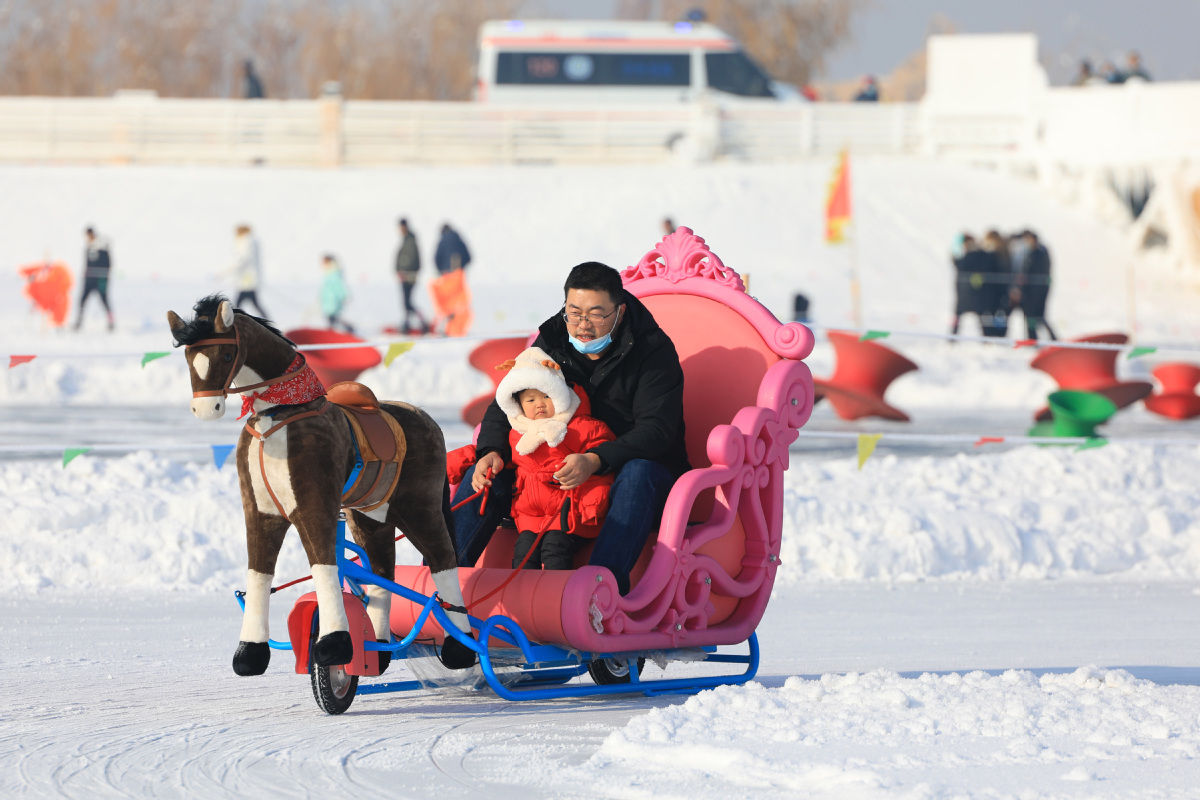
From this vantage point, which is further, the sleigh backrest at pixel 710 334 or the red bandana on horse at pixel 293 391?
the sleigh backrest at pixel 710 334

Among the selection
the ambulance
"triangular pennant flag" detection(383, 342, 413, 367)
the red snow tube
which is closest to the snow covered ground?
the red snow tube

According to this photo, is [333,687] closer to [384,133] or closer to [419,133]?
[419,133]

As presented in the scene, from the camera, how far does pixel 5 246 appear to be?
31.1m

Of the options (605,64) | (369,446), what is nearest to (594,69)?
(605,64)

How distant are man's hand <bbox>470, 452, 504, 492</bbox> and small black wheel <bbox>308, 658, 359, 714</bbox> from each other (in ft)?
2.62

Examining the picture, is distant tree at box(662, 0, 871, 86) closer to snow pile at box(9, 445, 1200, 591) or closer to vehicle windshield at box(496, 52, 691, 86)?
vehicle windshield at box(496, 52, 691, 86)

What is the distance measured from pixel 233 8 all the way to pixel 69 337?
47.8m

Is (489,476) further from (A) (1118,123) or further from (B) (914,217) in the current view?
(A) (1118,123)

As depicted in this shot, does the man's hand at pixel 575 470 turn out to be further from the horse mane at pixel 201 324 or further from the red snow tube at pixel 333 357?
the red snow tube at pixel 333 357

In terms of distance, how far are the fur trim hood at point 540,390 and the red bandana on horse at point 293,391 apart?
85cm

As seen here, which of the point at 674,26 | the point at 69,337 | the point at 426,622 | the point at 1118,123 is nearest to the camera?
the point at 426,622

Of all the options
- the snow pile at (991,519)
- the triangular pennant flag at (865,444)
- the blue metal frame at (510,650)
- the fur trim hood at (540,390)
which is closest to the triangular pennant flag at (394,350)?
the snow pile at (991,519)

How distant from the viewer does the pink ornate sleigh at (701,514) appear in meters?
5.55

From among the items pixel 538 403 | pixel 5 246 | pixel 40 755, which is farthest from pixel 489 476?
pixel 5 246
